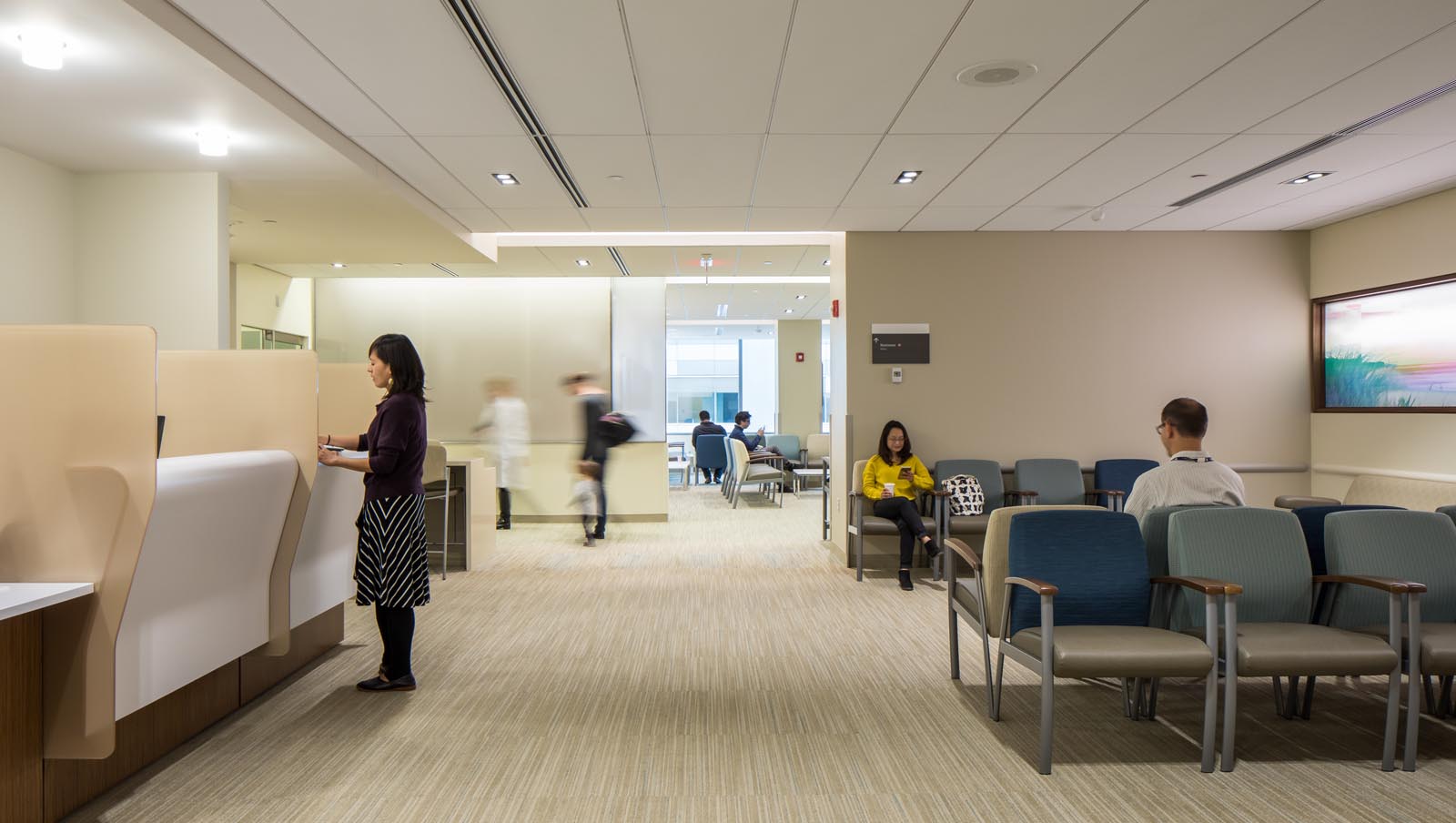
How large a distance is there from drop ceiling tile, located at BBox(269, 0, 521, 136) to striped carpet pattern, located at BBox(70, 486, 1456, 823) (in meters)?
2.91

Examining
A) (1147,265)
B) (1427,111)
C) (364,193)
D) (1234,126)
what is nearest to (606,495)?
(364,193)

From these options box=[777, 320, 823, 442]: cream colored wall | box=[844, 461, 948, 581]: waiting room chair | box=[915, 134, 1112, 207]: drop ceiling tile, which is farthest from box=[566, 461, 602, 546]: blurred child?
box=[777, 320, 823, 442]: cream colored wall

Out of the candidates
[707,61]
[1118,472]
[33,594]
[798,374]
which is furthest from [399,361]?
[798,374]

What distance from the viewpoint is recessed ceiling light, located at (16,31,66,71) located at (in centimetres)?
319

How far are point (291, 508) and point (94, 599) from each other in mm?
1144

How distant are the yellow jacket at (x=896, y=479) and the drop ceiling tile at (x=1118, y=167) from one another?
2.23 m

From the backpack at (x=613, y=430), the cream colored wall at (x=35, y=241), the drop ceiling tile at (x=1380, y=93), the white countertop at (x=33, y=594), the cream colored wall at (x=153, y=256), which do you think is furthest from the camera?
the backpack at (x=613, y=430)

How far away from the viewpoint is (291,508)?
3627mm

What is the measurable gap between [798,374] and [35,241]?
11.6 metres

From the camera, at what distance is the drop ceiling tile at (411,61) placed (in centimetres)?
324

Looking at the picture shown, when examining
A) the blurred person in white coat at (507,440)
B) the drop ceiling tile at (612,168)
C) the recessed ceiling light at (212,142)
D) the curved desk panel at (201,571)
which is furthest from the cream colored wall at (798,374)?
the curved desk panel at (201,571)

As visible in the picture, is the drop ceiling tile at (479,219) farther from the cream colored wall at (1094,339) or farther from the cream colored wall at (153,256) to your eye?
the cream colored wall at (1094,339)

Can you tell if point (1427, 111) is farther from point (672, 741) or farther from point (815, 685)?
point (672, 741)

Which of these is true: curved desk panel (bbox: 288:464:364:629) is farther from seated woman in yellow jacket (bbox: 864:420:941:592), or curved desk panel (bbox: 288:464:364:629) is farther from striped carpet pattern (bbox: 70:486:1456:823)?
seated woman in yellow jacket (bbox: 864:420:941:592)
